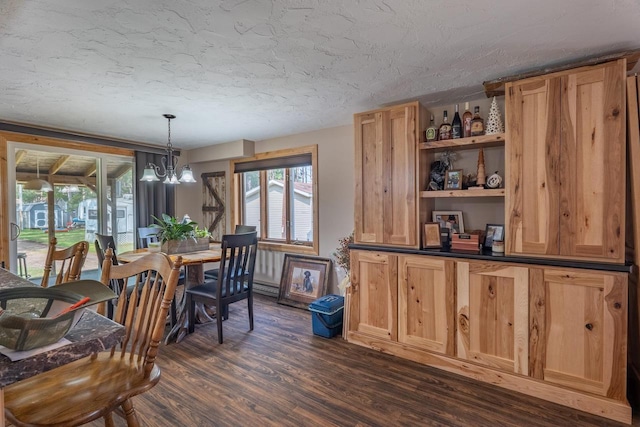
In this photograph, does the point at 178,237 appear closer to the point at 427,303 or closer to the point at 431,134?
the point at 427,303

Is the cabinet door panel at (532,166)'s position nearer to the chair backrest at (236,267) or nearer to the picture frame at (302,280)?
the picture frame at (302,280)

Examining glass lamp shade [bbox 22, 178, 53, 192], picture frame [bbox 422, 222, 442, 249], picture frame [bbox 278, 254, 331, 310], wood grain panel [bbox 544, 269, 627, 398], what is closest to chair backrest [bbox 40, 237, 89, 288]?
glass lamp shade [bbox 22, 178, 53, 192]

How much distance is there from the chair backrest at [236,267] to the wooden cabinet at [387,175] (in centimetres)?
114

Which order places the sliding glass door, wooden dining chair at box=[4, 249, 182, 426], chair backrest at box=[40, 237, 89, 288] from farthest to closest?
the sliding glass door < chair backrest at box=[40, 237, 89, 288] < wooden dining chair at box=[4, 249, 182, 426]

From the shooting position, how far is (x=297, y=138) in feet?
14.0

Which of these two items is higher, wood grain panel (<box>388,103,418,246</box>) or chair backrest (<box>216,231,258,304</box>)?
wood grain panel (<box>388,103,418,246</box>)

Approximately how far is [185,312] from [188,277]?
0.42 metres

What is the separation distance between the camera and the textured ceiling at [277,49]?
5.19 ft

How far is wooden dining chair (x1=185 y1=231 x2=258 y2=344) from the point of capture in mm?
3016

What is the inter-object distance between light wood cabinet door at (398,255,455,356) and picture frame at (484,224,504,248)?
1.60ft

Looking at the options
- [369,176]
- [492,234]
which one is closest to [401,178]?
[369,176]

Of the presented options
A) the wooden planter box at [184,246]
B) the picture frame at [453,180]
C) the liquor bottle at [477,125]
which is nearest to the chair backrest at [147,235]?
the wooden planter box at [184,246]

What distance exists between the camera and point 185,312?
3166 mm

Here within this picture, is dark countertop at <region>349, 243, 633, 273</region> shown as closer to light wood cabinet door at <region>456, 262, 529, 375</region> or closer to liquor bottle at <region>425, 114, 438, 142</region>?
light wood cabinet door at <region>456, 262, 529, 375</region>
